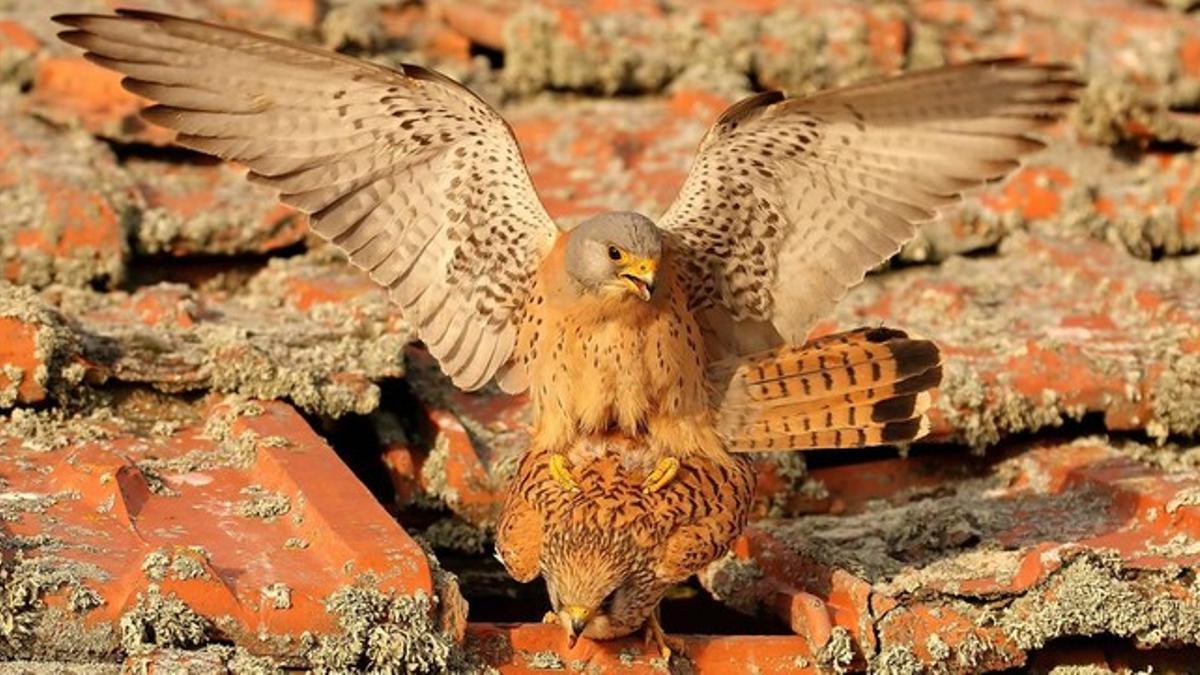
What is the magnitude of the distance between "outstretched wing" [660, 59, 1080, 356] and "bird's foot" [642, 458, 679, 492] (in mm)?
556

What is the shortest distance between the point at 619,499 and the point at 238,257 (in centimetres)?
162

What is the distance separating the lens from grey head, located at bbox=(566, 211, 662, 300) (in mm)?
4309

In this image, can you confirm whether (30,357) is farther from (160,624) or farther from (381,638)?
Result: (381,638)

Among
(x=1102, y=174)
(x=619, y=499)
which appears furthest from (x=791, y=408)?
(x=1102, y=174)

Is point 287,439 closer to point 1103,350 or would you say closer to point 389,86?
point 389,86

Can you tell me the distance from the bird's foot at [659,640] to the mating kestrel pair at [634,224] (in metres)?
0.39

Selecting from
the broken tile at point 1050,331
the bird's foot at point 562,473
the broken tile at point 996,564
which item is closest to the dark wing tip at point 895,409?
the broken tile at point 996,564

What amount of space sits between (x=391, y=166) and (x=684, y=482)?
1.08 m

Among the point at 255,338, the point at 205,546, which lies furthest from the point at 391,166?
the point at 205,546

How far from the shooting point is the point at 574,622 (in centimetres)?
385

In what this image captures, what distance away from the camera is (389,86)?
4656 millimetres

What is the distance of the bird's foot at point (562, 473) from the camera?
13.9ft

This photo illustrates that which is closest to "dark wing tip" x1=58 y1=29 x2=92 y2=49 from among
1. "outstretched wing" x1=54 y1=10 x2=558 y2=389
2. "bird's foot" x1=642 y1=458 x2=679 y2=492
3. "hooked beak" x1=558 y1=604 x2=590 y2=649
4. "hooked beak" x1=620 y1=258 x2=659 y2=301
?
"outstretched wing" x1=54 y1=10 x2=558 y2=389

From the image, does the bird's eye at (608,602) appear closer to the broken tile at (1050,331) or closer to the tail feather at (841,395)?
the tail feather at (841,395)
